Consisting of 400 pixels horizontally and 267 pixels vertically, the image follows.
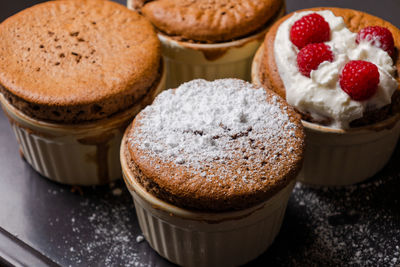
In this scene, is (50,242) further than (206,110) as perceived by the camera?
Yes

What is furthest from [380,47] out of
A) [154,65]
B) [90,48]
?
[90,48]

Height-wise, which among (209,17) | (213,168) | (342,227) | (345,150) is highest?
(209,17)

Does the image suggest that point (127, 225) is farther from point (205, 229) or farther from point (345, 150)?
point (345, 150)

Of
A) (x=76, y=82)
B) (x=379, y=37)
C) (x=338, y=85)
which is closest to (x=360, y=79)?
(x=338, y=85)

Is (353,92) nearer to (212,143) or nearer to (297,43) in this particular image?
(297,43)

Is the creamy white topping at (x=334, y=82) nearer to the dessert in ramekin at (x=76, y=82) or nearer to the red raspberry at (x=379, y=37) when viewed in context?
the red raspberry at (x=379, y=37)
